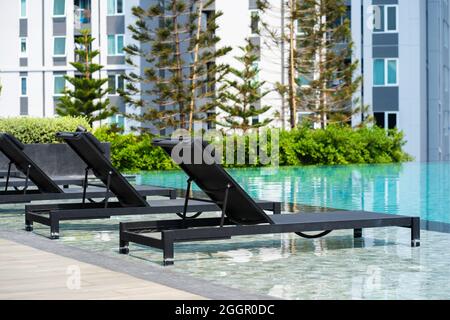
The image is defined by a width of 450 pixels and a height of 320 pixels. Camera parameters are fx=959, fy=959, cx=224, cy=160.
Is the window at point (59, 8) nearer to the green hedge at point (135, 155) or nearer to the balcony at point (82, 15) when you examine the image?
the balcony at point (82, 15)

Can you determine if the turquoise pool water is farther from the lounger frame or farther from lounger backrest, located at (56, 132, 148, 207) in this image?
lounger backrest, located at (56, 132, 148, 207)

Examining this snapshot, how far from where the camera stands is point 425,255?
855 cm

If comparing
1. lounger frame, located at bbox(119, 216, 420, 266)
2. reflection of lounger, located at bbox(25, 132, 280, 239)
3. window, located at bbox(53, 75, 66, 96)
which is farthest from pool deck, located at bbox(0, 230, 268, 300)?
window, located at bbox(53, 75, 66, 96)

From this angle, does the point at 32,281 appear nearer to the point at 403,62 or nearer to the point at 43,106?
the point at 403,62

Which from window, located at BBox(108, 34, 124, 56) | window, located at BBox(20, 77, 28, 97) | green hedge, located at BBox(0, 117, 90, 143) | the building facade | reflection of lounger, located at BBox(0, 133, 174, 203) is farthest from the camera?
window, located at BBox(20, 77, 28, 97)

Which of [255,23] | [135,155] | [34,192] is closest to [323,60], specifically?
[255,23]

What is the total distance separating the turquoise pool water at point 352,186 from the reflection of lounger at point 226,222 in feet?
12.2

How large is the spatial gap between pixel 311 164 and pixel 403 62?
13.4 metres

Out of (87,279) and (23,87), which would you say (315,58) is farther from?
(87,279)

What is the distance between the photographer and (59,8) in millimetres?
52469

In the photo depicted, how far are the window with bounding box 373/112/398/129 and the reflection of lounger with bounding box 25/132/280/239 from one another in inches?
1278

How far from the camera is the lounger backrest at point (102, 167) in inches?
401

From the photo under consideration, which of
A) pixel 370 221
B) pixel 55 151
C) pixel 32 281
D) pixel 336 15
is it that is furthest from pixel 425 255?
pixel 336 15

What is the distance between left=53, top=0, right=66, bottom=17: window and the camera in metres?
52.3
